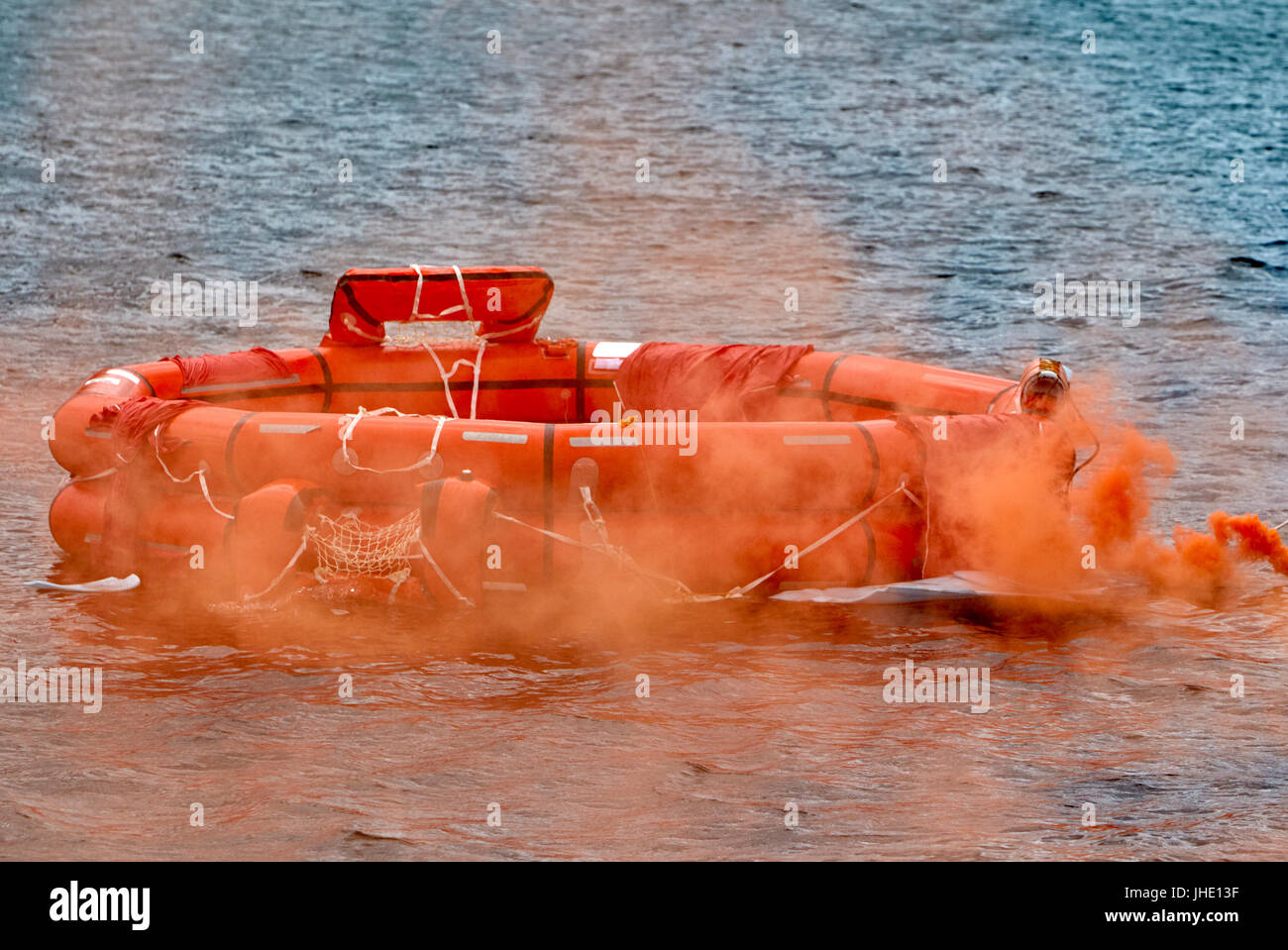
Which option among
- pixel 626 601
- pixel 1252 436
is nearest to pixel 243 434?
pixel 626 601

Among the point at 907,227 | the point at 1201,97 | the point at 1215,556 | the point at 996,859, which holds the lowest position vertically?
the point at 996,859

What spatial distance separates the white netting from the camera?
17.7 ft

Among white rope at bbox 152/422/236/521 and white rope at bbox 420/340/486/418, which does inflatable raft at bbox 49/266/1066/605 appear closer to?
white rope at bbox 152/422/236/521

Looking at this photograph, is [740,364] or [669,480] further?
[740,364]

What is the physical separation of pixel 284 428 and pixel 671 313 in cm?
597

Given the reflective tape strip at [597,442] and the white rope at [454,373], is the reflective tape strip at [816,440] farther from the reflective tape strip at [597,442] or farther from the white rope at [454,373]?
the white rope at [454,373]

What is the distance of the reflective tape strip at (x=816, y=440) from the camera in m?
5.35

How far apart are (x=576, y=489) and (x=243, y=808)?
173 cm

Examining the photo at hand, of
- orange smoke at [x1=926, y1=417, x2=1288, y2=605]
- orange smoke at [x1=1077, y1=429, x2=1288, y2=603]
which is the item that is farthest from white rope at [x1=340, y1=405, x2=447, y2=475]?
orange smoke at [x1=1077, y1=429, x2=1288, y2=603]

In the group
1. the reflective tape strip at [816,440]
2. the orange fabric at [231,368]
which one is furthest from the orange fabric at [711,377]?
the orange fabric at [231,368]

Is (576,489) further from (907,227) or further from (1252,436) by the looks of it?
(907,227)

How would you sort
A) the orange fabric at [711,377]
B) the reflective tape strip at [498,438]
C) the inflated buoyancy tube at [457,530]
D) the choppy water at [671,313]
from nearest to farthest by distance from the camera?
1. the choppy water at [671,313]
2. the inflated buoyancy tube at [457,530]
3. the reflective tape strip at [498,438]
4. the orange fabric at [711,377]

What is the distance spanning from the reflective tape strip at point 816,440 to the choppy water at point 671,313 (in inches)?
23.7

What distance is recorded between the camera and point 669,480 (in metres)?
5.34
